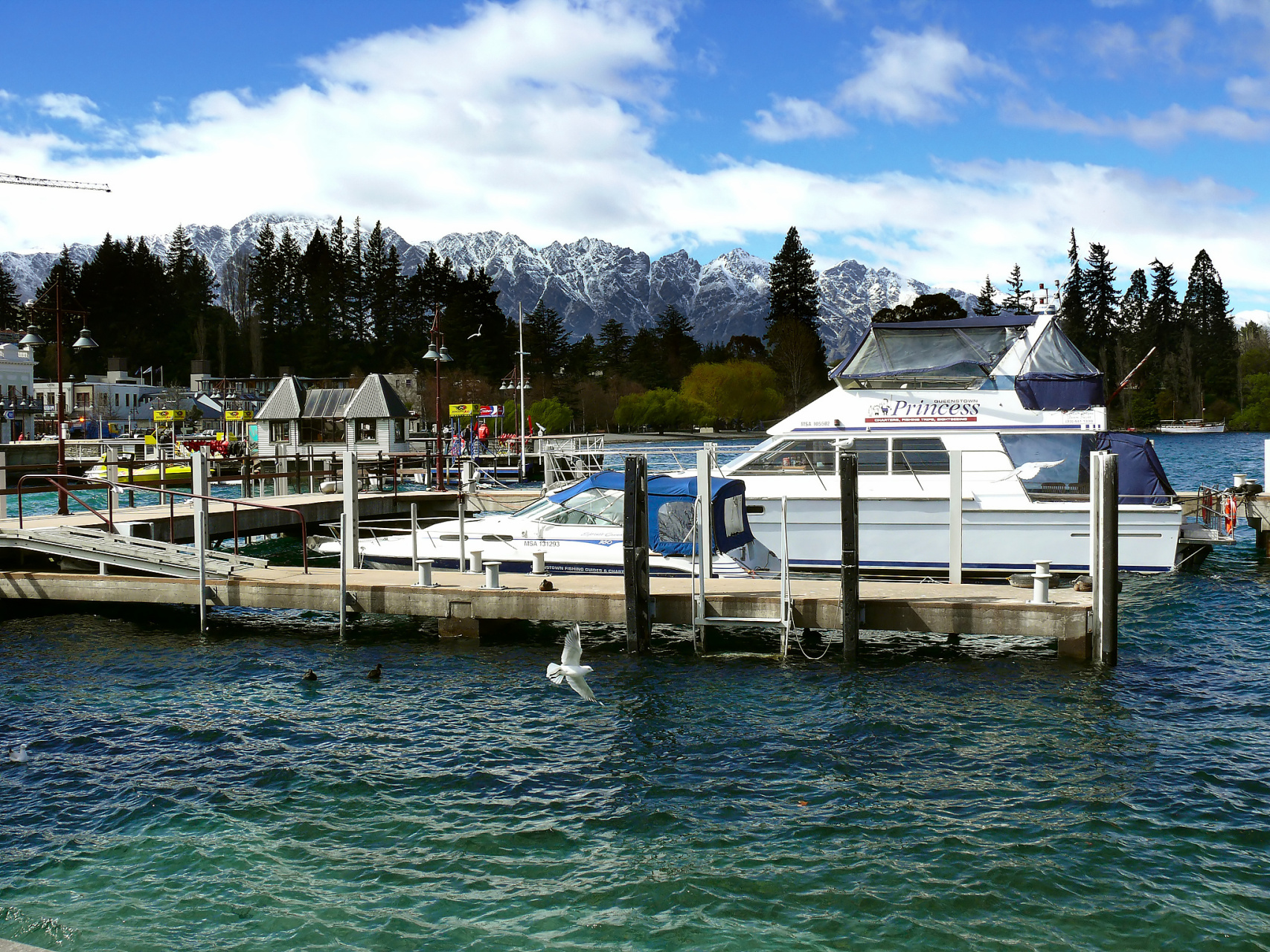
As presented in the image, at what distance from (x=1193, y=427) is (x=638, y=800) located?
12477 cm

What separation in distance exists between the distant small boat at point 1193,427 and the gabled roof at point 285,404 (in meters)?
99.8

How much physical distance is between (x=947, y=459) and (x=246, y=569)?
542 inches

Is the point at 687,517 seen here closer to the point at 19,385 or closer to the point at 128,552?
the point at 128,552

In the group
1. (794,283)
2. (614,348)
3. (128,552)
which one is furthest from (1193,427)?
(128,552)

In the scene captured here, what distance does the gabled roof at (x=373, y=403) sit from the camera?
56.1 m

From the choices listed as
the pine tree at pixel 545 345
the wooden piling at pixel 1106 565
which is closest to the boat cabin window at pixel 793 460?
the wooden piling at pixel 1106 565

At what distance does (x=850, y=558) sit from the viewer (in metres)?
14.3

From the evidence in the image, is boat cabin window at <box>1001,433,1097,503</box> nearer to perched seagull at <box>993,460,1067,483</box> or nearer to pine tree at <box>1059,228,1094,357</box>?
perched seagull at <box>993,460,1067,483</box>

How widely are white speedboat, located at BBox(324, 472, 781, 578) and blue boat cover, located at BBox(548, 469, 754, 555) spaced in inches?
0.5

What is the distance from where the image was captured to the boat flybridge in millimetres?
20078

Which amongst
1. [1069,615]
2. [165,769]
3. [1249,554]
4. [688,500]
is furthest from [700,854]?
[1249,554]

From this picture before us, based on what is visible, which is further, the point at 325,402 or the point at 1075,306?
the point at 1075,306

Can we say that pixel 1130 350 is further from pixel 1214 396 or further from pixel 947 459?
pixel 947 459

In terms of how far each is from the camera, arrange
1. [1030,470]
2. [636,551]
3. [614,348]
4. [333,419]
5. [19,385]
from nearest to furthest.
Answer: [636,551]
[1030,470]
[333,419]
[19,385]
[614,348]
